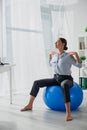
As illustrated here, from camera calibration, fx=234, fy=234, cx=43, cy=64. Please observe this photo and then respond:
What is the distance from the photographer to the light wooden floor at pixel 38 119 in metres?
2.77

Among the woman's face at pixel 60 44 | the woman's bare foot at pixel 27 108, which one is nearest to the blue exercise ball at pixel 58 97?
the woman's bare foot at pixel 27 108

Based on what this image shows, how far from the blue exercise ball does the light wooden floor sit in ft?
0.30

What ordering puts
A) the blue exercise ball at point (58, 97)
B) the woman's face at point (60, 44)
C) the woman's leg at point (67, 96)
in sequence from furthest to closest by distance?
1. the woman's face at point (60, 44)
2. the blue exercise ball at point (58, 97)
3. the woman's leg at point (67, 96)

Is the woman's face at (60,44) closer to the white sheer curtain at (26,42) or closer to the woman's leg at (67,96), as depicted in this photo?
the woman's leg at (67,96)

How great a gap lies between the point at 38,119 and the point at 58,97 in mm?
443

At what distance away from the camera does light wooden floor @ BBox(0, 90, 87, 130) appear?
2773 millimetres

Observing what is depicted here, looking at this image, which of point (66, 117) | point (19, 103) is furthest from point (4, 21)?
point (66, 117)

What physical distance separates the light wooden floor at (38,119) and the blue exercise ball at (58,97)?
0.30 ft

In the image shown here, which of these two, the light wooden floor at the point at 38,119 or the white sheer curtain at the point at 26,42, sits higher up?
the white sheer curtain at the point at 26,42

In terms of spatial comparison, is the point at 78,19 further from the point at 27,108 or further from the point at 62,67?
the point at 27,108

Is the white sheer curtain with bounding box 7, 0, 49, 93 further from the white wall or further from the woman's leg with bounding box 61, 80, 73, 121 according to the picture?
Result: the woman's leg with bounding box 61, 80, 73, 121

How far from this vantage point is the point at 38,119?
10.1ft

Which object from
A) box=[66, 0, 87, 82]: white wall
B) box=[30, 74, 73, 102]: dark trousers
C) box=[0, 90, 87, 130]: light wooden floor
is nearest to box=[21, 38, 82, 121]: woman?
box=[30, 74, 73, 102]: dark trousers

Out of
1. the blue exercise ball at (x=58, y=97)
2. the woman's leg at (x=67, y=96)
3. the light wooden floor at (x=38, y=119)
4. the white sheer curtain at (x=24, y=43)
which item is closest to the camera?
the light wooden floor at (x=38, y=119)
